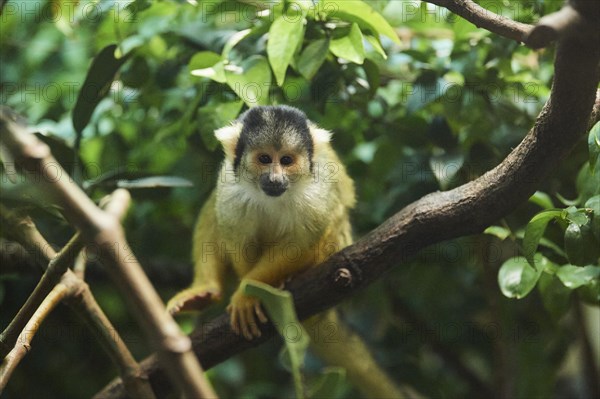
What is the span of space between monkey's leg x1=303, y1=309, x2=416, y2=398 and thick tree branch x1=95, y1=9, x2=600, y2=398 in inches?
31.9

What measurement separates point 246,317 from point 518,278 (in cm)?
121

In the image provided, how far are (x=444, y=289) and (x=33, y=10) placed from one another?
3.16m

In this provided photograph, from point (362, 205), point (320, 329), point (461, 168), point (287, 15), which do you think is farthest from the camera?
point (362, 205)

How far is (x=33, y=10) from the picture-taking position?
411cm

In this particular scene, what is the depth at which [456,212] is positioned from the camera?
Answer: 2.69m

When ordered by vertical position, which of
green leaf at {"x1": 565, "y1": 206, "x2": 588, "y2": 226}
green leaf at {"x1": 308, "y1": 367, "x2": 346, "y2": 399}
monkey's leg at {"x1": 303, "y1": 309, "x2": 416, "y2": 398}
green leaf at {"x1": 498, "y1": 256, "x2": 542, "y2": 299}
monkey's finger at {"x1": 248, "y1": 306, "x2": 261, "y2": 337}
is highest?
green leaf at {"x1": 565, "y1": 206, "x2": 588, "y2": 226}

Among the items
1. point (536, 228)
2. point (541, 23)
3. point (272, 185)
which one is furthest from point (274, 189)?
point (541, 23)

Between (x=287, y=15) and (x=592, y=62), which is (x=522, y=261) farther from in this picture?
(x=287, y=15)

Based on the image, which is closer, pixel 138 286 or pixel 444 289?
pixel 138 286

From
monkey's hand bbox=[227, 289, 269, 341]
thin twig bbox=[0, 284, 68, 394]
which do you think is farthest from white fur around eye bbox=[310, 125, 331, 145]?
thin twig bbox=[0, 284, 68, 394]

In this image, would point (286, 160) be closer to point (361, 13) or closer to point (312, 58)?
point (312, 58)

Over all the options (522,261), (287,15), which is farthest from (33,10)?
(522,261)

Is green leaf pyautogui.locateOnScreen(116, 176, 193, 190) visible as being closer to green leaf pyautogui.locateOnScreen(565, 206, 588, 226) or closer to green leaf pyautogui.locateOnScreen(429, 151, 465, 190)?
green leaf pyautogui.locateOnScreen(429, 151, 465, 190)

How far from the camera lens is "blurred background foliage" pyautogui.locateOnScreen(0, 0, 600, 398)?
3145mm
